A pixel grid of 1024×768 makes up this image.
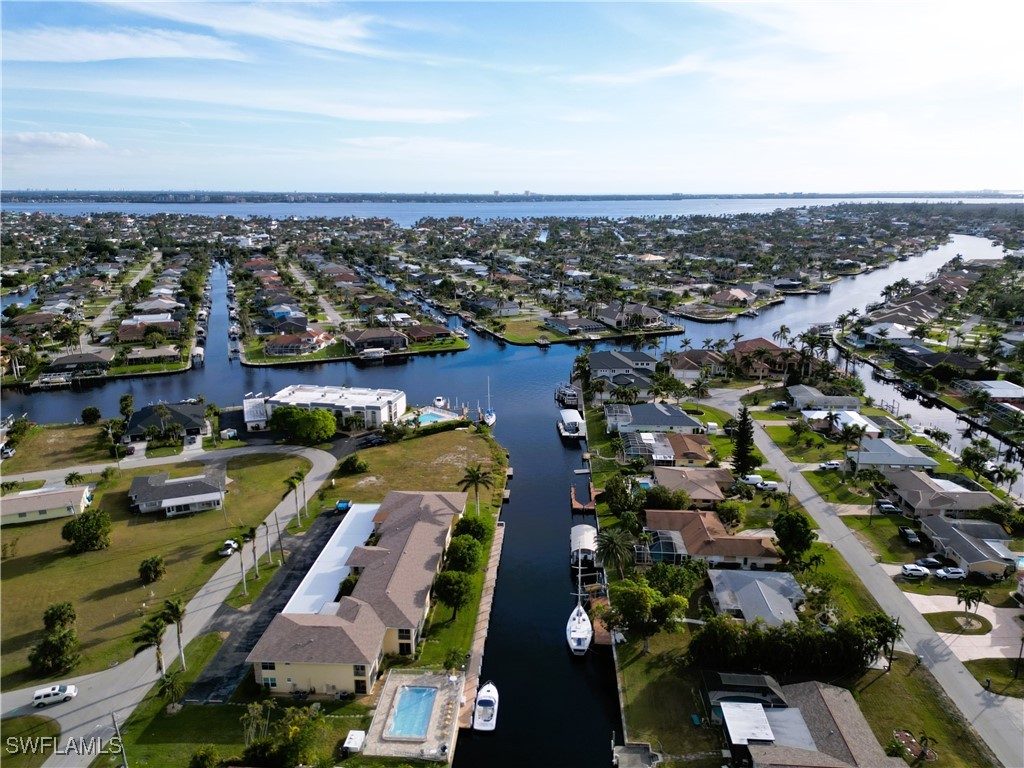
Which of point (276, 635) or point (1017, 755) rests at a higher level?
point (276, 635)

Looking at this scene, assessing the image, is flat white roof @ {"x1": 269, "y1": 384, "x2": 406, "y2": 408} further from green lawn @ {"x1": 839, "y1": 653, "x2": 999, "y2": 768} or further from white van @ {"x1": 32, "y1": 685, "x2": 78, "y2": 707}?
green lawn @ {"x1": 839, "y1": 653, "x2": 999, "y2": 768}

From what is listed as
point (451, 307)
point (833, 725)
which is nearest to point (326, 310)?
point (451, 307)

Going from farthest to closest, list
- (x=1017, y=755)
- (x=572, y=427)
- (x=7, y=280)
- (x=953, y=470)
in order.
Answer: (x=7, y=280)
(x=572, y=427)
(x=953, y=470)
(x=1017, y=755)

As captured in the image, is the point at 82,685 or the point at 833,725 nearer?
the point at 833,725

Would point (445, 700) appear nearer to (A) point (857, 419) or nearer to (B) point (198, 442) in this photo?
(B) point (198, 442)

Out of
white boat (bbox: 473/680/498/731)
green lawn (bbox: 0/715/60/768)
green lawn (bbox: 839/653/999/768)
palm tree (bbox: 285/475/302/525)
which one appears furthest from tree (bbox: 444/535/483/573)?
green lawn (bbox: 839/653/999/768)

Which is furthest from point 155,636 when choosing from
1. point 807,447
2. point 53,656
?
point 807,447
